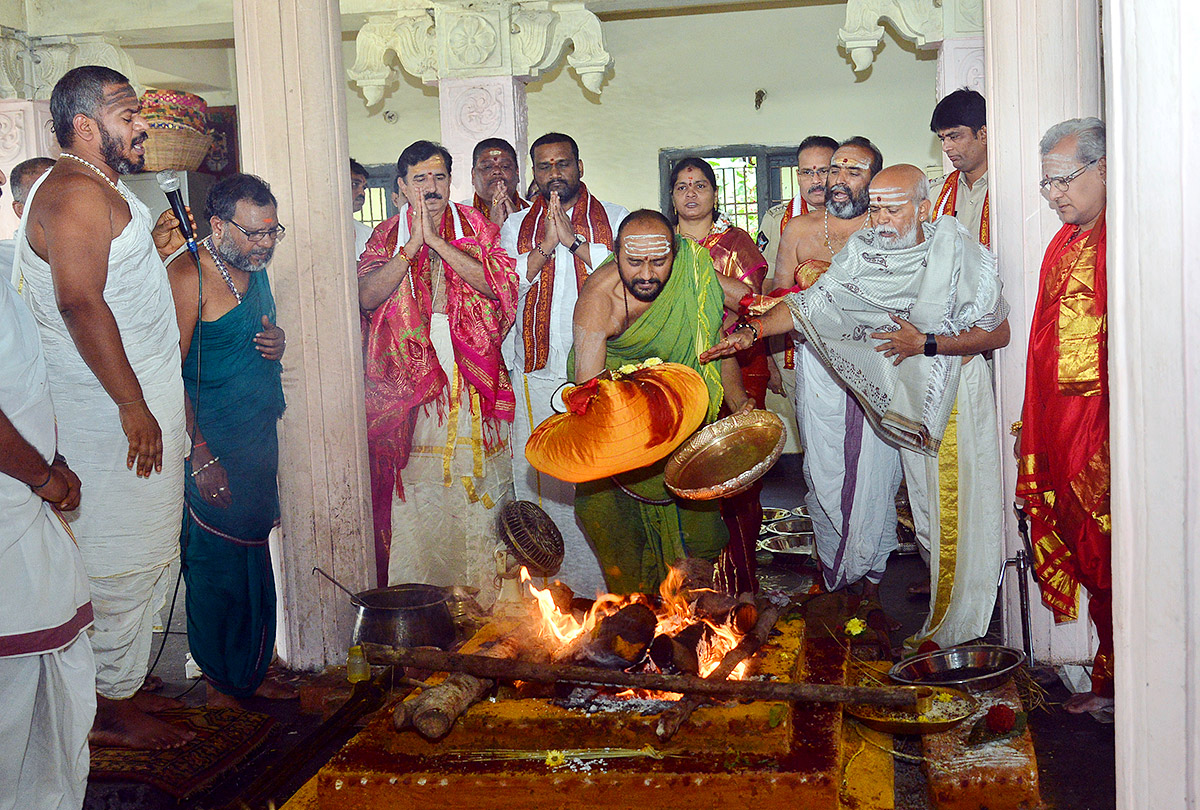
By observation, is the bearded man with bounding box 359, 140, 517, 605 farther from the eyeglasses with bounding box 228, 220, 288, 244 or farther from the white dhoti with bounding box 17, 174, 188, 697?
the white dhoti with bounding box 17, 174, 188, 697

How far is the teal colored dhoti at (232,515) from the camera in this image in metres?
3.87

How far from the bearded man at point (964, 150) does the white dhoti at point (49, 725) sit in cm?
367

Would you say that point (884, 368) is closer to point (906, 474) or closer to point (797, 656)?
point (906, 474)

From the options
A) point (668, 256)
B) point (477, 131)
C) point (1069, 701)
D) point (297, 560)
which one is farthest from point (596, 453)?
point (477, 131)

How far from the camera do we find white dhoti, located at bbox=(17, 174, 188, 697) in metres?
3.24

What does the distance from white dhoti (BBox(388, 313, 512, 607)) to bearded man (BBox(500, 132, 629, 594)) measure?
0.27 m

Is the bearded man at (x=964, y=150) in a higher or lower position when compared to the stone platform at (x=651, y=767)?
higher

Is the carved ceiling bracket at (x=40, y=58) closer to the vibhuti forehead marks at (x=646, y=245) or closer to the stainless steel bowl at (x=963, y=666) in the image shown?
the vibhuti forehead marks at (x=646, y=245)

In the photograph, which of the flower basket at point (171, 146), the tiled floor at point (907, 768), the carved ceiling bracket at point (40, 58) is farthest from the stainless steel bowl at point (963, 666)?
the carved ceiling bracket at point (40, 58)

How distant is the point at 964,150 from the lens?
456 cm

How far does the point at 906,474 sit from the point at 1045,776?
135cm

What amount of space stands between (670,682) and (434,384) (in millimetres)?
2087

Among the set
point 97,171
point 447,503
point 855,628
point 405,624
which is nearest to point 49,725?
point 405,624

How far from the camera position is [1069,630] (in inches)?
151
